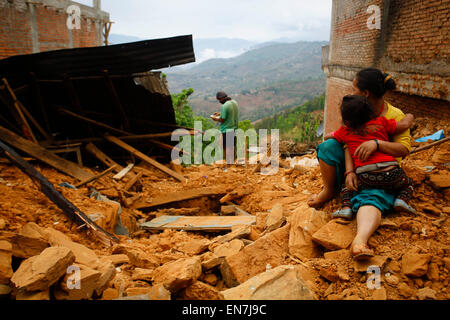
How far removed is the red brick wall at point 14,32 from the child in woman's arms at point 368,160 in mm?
10600

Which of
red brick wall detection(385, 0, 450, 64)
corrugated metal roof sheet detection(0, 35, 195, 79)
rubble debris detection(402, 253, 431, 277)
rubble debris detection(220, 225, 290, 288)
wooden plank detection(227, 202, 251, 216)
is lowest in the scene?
wooden plank detection(227, 202, 251, 216)

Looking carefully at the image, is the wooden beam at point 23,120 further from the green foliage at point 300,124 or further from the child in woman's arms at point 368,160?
the green foliage at point 300,124

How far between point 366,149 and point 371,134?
182 millimetres

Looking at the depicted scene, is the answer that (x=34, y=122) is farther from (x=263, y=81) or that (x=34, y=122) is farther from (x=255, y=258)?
(x=263, y=81)

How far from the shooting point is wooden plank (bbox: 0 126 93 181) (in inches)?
175

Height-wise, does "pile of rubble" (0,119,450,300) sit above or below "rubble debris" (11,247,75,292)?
below

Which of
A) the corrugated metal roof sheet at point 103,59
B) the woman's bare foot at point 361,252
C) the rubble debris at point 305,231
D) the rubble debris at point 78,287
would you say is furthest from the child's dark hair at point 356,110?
the corrugated metal roof sheet at point 103,59

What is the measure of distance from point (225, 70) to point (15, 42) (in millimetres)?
74181

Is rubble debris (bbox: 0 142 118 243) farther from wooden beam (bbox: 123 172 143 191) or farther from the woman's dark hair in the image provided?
the woman's dark hair

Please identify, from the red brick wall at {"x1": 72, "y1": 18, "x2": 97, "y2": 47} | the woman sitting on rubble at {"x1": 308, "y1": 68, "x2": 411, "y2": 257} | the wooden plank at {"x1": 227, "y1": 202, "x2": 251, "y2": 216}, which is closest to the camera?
the woman sitting on rubble at {"x1": 308, "y1": 68, "x2": 411, "y2": 257}

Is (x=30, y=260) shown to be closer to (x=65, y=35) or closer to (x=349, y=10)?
(x=349, y=10)

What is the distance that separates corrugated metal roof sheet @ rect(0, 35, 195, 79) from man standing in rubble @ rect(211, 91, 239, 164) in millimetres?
1489

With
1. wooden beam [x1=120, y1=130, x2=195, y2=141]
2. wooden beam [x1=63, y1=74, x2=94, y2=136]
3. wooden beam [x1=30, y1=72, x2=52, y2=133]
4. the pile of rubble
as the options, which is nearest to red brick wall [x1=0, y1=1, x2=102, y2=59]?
wooden beam [x1=30, y1=72, x2=52, y2=133]

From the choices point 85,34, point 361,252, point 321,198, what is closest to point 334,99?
point 321,198
